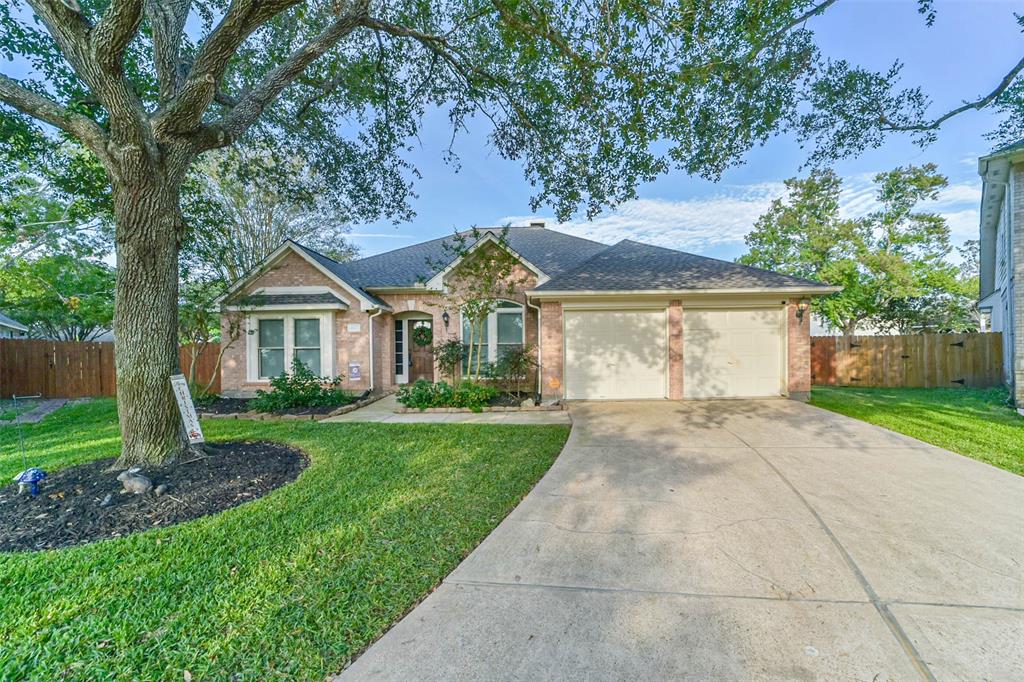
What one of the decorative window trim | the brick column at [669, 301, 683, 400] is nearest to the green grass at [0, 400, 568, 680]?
the brick column at [669, 301, 683, 400]

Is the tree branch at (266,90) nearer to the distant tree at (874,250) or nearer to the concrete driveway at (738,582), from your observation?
the concrete driveway at (738,582)

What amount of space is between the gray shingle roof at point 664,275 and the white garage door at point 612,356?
0.68 metres

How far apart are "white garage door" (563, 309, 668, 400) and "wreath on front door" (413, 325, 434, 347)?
202 inches

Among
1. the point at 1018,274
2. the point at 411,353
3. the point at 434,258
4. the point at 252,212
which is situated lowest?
the point at 411,353

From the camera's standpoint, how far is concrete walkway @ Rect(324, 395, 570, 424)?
7508mm

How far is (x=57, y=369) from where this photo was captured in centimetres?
1151

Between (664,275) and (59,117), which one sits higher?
(59,117)

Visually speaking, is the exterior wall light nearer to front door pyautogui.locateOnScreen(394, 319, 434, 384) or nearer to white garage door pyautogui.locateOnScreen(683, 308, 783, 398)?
white garage door pyautogui.locateOnScreen(683, 308, 783, 398)

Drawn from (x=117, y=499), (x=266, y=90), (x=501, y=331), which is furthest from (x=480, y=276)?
(x=117, y=499)

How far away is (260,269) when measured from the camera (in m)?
10.7

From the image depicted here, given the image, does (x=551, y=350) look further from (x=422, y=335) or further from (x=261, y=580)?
(x=261, y=580)

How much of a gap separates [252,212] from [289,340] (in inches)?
472

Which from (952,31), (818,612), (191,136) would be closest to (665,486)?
(818,612)

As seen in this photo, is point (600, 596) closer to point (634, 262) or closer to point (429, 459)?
point (429, 459)
